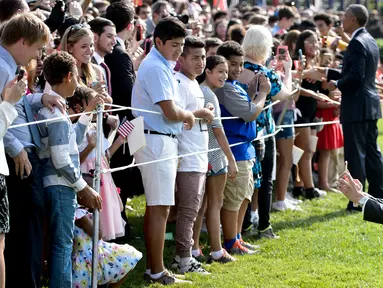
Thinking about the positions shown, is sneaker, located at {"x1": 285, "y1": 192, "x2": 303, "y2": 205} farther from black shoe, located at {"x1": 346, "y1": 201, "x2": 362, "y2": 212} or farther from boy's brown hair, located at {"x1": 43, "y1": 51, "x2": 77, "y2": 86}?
boy's brown hair, located at {"x1": 43, "y1": 51, "x2": 77, "y2": 86}

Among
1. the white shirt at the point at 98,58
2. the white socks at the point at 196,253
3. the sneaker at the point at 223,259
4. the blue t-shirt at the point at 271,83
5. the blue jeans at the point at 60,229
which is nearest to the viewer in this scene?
the blue jeans at the point at 60,229

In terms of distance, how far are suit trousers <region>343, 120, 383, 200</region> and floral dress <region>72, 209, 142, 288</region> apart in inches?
183

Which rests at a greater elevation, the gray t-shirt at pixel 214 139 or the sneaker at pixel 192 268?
the gray t-shirt at pixel 214 139

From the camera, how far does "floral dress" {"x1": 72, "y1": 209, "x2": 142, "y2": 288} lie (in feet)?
19.4

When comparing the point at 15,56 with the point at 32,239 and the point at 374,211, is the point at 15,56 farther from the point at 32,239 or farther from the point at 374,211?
the point at 374,211

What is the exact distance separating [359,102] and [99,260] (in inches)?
196

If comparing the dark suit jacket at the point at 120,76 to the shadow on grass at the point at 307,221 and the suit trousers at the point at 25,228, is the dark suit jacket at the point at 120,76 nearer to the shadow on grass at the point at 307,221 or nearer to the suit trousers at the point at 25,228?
the suit trousers at the point at 25,228

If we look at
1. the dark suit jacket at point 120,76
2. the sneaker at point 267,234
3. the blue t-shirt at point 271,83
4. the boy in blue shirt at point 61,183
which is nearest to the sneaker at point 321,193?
the sneaker at point 267,234

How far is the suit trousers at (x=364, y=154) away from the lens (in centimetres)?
1004

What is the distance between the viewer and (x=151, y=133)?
21.5ft

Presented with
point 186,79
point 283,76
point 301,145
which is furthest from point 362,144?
point 186,79

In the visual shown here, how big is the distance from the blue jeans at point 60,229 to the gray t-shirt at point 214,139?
6.24 ft

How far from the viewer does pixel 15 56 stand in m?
5.24

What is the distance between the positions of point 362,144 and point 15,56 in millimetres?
5771
